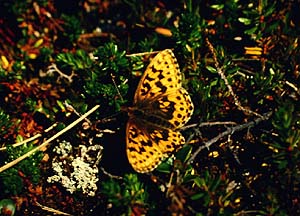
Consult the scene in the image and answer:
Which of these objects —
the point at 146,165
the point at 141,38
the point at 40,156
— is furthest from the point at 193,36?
the point at 40,156

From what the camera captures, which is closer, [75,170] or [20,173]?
[20,173]

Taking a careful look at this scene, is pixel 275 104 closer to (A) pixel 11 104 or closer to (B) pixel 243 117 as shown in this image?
(B) pixel 243 117

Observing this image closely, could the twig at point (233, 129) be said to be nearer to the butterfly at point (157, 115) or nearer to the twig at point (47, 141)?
the butterfly at point (157, 115)

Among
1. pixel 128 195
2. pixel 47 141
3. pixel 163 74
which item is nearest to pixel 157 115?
pixel 163 74

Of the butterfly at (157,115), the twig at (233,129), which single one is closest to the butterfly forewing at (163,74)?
the butterfly at (157,115)

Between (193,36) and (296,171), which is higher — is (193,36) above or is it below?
above

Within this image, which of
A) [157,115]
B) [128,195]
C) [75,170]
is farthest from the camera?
[75,170]

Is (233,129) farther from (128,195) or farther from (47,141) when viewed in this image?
(47,141)
